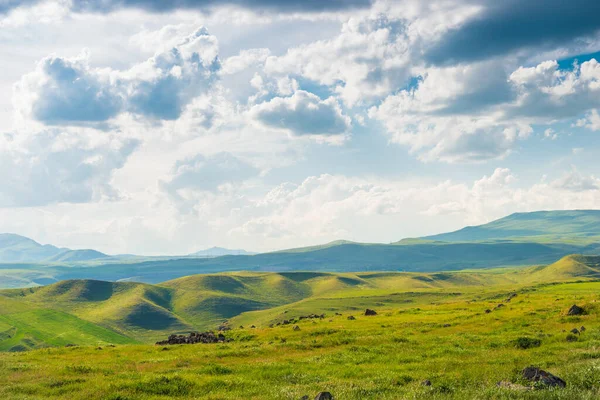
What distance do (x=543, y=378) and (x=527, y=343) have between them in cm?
1726

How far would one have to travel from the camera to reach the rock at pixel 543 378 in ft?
65.0

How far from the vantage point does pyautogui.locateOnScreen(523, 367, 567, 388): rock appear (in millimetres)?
19812

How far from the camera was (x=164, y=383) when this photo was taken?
1017 inches

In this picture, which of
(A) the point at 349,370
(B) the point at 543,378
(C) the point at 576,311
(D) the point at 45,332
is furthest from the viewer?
(D) the point at 45,332

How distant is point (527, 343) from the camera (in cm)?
3584

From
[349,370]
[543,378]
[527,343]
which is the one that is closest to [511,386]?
[543,378]

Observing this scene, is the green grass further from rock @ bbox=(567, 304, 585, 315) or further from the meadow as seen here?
rock @ bbox=(567, 304, 585, 315)

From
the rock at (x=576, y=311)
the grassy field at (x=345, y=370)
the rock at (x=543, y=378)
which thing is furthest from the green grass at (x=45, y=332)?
the rock at (x=543, y=378)

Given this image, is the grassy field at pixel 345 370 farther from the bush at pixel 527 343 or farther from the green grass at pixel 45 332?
the green grass at pixel 45 332

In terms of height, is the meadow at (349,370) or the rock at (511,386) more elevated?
the rock at (511,386)

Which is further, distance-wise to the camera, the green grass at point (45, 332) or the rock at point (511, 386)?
the green grass at point (45, 332)

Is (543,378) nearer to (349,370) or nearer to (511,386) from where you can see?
(511,386)

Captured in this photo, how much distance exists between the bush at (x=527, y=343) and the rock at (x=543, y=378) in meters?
14.4

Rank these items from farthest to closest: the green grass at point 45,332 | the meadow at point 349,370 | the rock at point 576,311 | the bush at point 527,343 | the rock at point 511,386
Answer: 1. the green grass at point 45,332
2. the rock at point 576,311
3. the bush at point 527,343
4. the meadow at point 349,370
5. the rock at point 511,386
